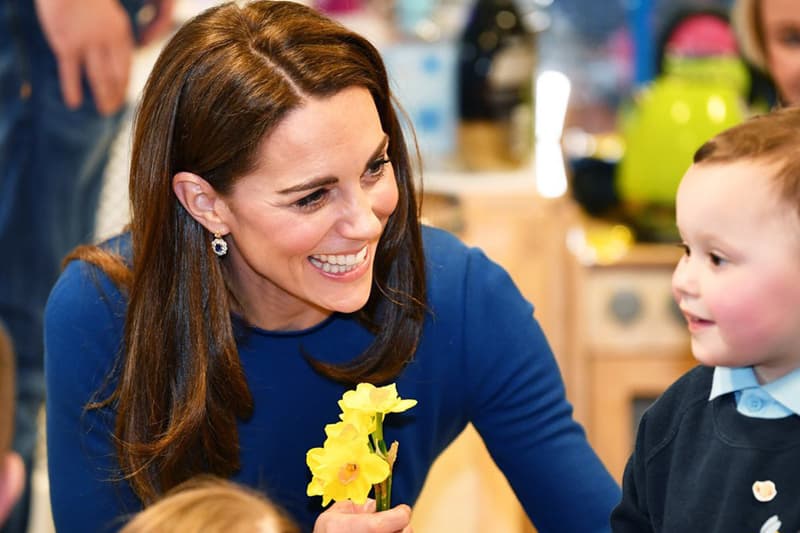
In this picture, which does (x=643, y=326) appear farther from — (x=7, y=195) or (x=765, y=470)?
(x=765, y=470)

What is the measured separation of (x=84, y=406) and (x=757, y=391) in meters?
0.82

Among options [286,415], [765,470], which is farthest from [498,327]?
[765,470]

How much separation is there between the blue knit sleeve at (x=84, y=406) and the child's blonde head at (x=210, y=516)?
19.4 inches

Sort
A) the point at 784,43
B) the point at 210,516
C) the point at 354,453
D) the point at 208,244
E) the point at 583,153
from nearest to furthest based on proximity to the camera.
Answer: the point at 210,516
the point at 354,453
the point at 208,244
the point at 784,43
the point at 583,153

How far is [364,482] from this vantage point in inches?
45.7

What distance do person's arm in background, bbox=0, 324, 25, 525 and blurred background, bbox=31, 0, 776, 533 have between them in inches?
6.3

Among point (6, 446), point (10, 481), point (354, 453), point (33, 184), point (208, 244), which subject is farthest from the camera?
point (33, 184)

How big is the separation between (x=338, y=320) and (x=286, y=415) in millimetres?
135

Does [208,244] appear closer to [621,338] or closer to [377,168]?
[377,168]

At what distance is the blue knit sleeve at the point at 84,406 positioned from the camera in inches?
61.2

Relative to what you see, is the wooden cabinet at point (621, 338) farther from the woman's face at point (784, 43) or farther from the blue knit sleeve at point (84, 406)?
the blue knit sleeve at point (84, 406)

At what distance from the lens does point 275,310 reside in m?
1.60

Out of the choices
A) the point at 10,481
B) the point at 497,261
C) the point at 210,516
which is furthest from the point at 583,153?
the point at 210,516

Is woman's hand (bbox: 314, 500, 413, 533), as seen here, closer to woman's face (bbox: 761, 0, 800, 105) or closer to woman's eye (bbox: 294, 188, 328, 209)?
woman's eye (bbox: 294, 188, 328, 209)
